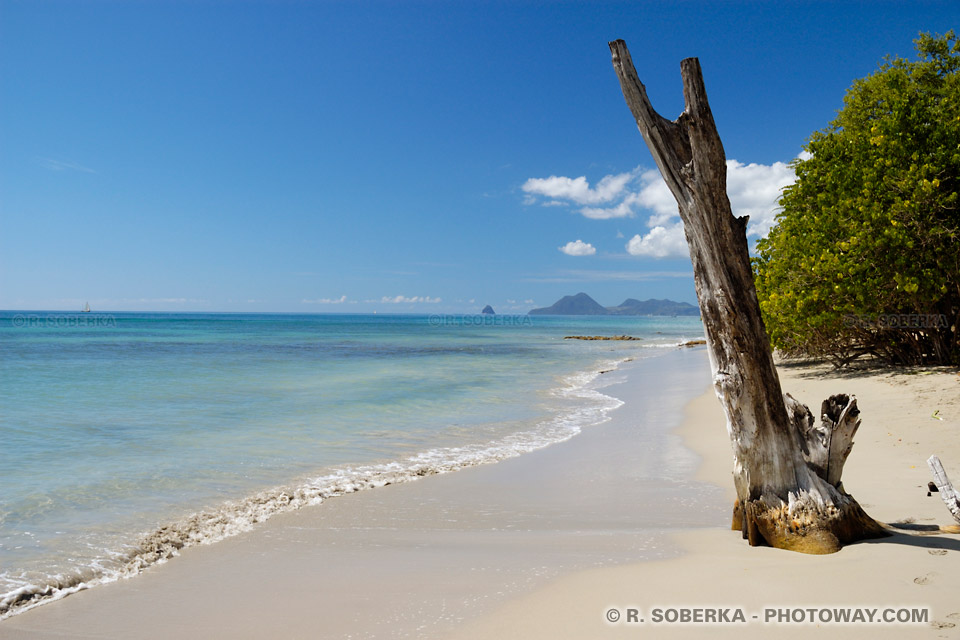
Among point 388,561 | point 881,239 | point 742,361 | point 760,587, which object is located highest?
point 881,239

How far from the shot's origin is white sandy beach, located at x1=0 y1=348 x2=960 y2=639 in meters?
3.27

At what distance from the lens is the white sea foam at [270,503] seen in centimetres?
424

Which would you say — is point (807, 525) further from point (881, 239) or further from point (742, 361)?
point (881, 239)

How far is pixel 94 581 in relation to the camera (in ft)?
14.1

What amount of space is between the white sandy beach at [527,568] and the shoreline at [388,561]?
0.06 ft

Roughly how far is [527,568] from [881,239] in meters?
12.3

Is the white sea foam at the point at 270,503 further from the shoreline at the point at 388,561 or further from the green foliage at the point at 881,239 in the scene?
the green foliage at the point at 881,239

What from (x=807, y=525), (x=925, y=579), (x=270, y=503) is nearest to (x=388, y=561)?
(x=270, y=503)

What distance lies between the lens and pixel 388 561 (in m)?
4.41

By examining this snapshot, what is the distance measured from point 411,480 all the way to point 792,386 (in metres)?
11.4

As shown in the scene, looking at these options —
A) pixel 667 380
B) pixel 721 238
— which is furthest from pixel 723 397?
pixel 667 380

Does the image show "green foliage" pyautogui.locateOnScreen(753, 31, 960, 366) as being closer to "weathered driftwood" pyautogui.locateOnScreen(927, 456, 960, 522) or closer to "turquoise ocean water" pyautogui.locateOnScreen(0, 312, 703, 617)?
"turquoise ocean water" pyautogui.locateOnScreen(0, 312, 703, 617)

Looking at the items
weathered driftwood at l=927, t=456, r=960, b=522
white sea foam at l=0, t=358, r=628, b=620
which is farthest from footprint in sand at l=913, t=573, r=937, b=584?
white sea foam at l=0, t=358, r=628, b=620

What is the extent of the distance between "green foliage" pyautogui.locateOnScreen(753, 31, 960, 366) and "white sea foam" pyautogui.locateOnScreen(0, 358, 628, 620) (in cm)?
679
